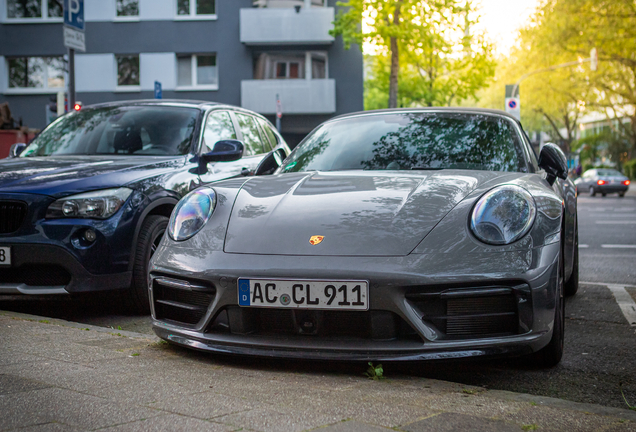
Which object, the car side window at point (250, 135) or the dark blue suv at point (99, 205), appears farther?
the car side window at point (250, 135)

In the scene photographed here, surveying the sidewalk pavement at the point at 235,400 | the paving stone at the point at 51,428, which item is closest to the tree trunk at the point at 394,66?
the sidewalk pavement at the point at 235,400

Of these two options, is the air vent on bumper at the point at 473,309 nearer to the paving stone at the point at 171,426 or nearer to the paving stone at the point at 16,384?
the paving stone at the point at 171,426

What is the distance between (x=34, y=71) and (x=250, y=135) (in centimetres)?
2628

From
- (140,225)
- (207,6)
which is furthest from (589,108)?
(140,225)

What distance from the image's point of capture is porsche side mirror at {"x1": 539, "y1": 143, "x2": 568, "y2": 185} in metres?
4.38

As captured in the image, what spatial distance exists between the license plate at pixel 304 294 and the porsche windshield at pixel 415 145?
134 centimetres

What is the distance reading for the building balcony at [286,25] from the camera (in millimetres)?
29781

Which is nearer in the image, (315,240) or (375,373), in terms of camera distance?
(375,373)

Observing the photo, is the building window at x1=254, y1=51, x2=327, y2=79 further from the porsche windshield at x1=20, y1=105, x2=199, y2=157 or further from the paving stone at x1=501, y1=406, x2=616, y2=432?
the paving stone at x1=501, y1=406, x2=616, y2=432

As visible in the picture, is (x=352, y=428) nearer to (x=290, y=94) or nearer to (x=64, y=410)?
(x=64, y=410)

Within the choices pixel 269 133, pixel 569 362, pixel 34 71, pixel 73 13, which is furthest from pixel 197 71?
pixel 569 362

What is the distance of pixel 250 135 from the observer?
719cm

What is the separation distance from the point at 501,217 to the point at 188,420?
1620mm

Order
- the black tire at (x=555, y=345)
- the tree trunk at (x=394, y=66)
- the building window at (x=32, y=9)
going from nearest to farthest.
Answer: the black tire at (x=555, y=345), the tree trunk at (x=394, y=66), the building window at (x=32, y=9)
